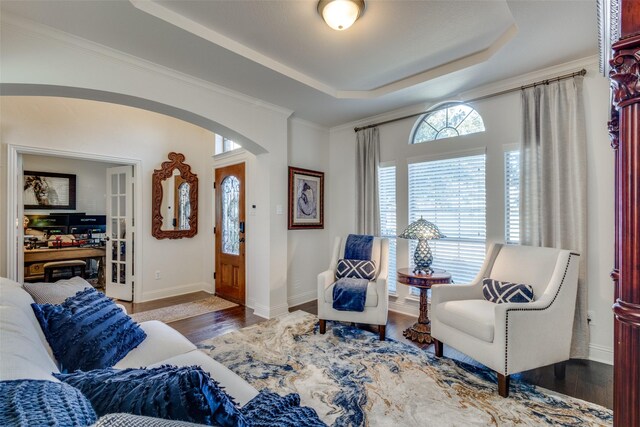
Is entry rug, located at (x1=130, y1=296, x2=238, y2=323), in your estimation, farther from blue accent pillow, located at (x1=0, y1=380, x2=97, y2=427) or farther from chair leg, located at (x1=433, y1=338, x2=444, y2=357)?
blue accent pillow, located at (x1=0, y1=380, x2=97, y2=427)

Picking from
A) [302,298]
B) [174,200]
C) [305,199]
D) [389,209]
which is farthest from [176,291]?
[389,209]

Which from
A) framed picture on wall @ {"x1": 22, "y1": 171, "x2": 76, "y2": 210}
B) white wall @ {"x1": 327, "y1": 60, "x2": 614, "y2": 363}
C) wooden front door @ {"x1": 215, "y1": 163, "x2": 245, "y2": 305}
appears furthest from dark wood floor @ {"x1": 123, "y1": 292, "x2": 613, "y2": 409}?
framed picture on wall @ {"x1": 22, "y1": 171, "x2": 76, "y2": 210}

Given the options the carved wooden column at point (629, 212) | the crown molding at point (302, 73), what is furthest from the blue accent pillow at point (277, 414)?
the crown molding at point (302, 73)

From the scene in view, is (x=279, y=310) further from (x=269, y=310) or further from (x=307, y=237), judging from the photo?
(x=307, y=237)

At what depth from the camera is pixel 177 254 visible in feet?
15.5

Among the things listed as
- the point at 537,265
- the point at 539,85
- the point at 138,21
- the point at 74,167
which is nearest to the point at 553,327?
the point at 537,265

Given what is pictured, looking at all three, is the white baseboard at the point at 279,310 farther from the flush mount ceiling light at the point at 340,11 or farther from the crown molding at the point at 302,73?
the flush mount ceiling light at the point at 340,11

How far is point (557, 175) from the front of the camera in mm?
2635

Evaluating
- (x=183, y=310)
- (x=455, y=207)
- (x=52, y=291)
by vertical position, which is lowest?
(x=183, y=310)

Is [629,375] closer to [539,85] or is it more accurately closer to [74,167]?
[539,85]

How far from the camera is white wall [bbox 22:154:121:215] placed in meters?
5.39

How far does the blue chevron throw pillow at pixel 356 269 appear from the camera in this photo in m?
3.27

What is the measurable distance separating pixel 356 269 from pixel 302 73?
2.20 metres

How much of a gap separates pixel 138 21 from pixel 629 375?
299 cm
